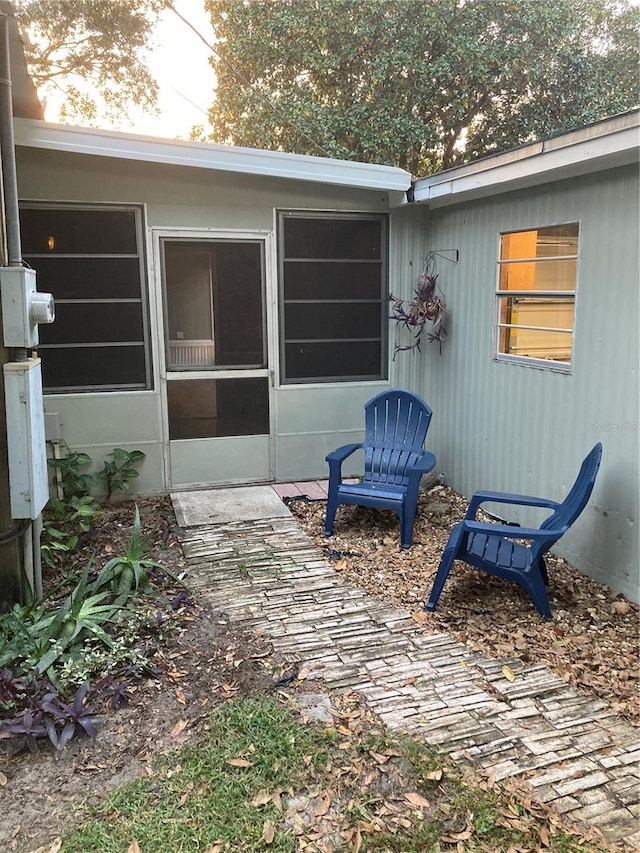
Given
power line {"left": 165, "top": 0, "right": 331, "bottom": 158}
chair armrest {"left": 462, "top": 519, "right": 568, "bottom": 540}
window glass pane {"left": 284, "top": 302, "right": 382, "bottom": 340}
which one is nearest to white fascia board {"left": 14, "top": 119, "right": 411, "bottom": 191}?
window glass pane {"left": 284, "top": 302, "right": 382, "bottom": 340}

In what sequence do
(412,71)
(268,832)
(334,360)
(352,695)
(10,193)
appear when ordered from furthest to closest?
(412,71)
(334,360)
(10,193)
(352,695)
(268,832)

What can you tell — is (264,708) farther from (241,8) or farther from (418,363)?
(241,8)

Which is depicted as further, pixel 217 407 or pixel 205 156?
pixel 217 407

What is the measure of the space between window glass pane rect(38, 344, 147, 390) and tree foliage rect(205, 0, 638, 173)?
693 centimetres

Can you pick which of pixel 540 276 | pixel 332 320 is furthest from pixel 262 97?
pixel 540 276

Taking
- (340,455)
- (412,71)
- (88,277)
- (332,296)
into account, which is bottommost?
(340,455)

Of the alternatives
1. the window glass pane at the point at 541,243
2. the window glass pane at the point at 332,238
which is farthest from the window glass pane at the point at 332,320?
the window glass pane at the point at 541,243

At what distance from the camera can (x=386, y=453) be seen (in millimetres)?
4672

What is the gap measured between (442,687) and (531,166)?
294 cm

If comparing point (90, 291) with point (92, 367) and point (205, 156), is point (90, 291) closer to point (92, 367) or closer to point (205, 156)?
point (92, 367)

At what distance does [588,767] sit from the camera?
2.16 meters

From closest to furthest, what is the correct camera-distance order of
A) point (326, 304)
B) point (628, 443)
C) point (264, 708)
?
point (264, 708) → point (628, 443) → point (326, 304)

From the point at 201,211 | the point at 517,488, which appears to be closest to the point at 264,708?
the point at 517,488

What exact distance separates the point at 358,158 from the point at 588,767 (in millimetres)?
10312
